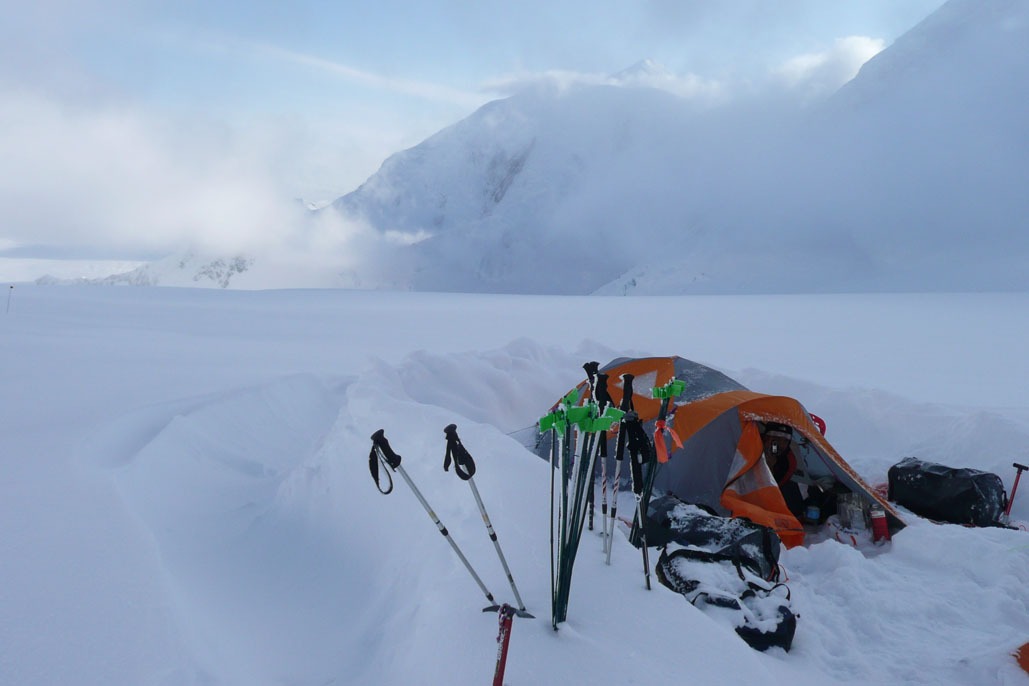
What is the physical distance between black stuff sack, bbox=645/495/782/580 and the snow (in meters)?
0.27

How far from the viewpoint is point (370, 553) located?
380 centimetres

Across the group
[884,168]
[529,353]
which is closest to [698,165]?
[884,168]

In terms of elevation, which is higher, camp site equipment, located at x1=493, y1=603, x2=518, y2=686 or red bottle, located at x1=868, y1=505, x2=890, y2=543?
camp site equipment, located at x1=493, y1=603, x2=518, y2=686

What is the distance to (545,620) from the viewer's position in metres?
2.51

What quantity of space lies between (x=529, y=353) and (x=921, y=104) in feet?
437

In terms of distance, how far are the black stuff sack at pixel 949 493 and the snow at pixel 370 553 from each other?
45 centimetres

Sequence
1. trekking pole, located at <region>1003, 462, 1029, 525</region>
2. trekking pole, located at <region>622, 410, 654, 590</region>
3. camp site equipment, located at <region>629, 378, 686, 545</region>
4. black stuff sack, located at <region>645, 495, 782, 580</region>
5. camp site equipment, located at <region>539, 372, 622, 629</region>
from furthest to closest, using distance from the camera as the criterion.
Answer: trekking pole, located at <region>1003, 462, 1029, 525</region>
black stuff sack, located at <region>645, 495, 782, 580</region>
camp site equipment, located at <region>629, 378, 686, 545</region>
trekking pole, located at <region>622, 410, 654, 590</region>
camp site equipment, located at <region>539, 372, 622, 629</region>

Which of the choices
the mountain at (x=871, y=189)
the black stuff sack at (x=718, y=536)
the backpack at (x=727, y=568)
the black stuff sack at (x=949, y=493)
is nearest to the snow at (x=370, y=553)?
the backpack at (x=727, y=568)

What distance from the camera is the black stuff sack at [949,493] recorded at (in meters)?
5.25

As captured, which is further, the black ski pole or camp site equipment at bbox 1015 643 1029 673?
camp site equipment at bbox 1015 643 1029 673

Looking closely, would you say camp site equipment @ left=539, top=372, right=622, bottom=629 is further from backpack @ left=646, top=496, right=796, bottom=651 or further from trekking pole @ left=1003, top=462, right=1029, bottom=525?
trekking pole @ left=1003, top=462, right=1029, bottom=525

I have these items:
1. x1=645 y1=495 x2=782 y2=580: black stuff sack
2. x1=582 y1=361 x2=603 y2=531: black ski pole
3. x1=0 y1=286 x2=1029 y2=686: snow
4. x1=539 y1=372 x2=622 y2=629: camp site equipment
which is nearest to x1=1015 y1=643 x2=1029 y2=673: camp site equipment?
x1=0 y1=286 x2=1029 y2=686: snow

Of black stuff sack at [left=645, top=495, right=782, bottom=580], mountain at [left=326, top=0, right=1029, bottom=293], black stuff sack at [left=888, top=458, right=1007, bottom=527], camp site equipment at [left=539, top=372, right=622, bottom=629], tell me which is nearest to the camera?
camp site equipment at [left=539, top=372, right=622, bottom=629]

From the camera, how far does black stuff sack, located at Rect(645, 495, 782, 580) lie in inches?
164
